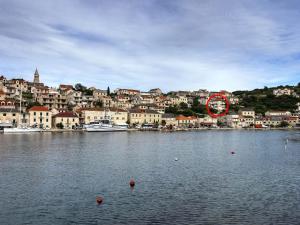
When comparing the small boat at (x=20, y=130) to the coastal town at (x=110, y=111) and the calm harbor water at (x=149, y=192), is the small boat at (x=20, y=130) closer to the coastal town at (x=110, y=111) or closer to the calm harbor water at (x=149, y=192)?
the coastal town at (x=110, y=111)

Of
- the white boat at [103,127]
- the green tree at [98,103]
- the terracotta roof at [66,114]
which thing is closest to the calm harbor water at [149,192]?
the white boat at [103,127]

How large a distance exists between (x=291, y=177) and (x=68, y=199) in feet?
57.0

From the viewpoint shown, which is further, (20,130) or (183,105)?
(183,105)

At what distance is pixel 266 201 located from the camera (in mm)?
20875

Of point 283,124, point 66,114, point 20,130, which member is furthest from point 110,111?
point 283,124

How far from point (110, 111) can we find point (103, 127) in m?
12.7

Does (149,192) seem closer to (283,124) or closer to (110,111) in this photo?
(110,111)

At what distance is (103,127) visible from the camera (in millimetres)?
108375

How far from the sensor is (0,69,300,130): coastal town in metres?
105

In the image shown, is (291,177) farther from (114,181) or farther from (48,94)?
(48,94)

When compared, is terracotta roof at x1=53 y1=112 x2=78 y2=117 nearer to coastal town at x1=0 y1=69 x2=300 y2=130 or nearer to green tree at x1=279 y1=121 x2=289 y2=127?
coastal town at x1=0 y1=69 x2=300 y2=130

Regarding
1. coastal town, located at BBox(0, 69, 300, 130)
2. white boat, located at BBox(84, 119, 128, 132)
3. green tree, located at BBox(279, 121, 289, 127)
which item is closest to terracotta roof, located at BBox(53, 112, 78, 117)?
coastal town, located at BBox(0, 69, 300, 130)

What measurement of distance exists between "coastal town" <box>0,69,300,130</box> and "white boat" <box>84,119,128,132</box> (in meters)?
4.43

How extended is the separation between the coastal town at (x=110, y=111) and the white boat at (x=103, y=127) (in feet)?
14.5
